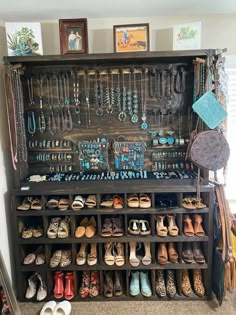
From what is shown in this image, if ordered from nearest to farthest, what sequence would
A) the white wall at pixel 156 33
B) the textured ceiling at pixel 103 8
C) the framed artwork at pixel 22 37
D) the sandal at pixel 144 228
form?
the textured ceiling at pixel 103 8
the framed artwork at pixel 22 37
the sandal at pixel 144 228
the white wall at pixel 156 33

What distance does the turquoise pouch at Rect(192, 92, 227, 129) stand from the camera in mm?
1948

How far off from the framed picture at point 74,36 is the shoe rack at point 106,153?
0.28ft

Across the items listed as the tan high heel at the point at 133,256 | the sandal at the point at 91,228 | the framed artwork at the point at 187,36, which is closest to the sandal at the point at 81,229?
the sandal at the point at 91,228

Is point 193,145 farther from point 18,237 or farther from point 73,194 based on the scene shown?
point 18,237

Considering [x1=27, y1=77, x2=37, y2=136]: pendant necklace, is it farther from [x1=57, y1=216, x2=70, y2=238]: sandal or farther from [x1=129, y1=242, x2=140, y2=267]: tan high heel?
[x1=129, y1=242, x2=140, y2=267]: tan high heel

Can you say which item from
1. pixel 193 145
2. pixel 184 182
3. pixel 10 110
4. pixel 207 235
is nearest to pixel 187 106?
pixel 193 145

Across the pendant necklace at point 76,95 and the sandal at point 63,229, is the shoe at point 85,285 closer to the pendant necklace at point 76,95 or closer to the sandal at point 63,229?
the sandal at point 63,229

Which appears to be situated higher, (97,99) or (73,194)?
(97,99)

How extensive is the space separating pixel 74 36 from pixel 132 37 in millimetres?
406

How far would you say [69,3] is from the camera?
1.89 metres

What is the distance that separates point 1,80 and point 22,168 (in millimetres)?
660

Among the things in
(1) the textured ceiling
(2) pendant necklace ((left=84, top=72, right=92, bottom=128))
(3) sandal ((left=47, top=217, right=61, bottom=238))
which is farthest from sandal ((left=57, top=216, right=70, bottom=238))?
(1) the textured ceiling

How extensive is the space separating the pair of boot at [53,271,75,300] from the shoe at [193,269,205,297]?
2.96 feet

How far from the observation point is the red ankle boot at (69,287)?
2.16 m
